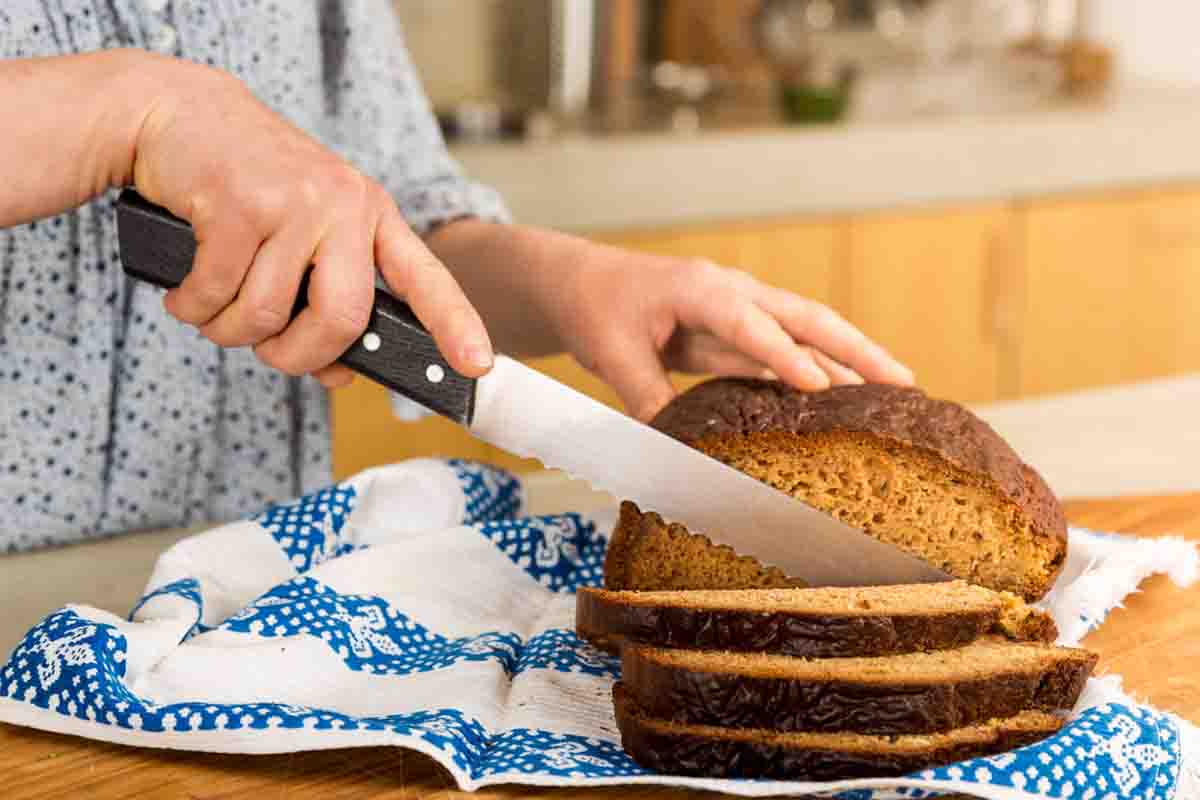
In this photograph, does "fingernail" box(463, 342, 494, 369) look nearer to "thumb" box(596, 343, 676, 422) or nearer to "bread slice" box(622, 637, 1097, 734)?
"bread slice" box(622, 637, 1097, 734)

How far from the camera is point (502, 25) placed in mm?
3951

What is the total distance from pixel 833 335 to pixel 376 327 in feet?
1.61

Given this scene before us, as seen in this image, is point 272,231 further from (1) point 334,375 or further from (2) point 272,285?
(1) point 334,375

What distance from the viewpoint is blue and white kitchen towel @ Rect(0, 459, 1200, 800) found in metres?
1.08

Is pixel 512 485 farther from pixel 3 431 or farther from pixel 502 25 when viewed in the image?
pixel 502 25

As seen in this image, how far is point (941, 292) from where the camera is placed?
150 inches

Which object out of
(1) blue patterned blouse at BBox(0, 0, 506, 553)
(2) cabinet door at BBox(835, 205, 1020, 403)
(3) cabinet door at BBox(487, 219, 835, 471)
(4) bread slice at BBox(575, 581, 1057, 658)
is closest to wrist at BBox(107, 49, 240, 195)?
(1) blue patterned blouse at BBox(0, 0, 506, 553)

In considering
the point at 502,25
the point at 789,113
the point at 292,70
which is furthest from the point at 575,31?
the point at 292,70

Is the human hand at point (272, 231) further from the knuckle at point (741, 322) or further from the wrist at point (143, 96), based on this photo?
the knuckle at point (741, 322)

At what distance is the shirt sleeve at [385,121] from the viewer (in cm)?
176

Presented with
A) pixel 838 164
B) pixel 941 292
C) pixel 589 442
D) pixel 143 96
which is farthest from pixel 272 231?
pixel 941 292

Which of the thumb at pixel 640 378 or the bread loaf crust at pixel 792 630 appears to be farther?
the thumb at pixel 640 378

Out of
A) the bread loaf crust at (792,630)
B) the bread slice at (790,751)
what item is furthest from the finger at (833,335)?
the bread slice at (790,751)

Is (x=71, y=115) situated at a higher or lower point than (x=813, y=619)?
higher
